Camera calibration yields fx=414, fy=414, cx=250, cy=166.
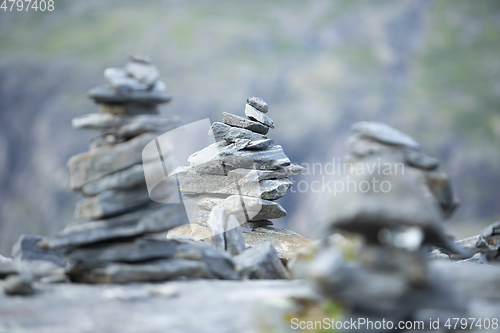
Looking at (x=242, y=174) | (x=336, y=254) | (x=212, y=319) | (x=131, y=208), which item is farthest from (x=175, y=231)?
(x=336, y=254)

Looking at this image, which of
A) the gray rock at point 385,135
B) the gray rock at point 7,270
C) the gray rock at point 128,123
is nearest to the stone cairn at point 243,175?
the gray rock at point 128,123

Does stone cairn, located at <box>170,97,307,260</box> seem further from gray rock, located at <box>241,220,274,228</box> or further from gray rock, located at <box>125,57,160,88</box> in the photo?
gray rock, located at <box>125,57,160,88</box>

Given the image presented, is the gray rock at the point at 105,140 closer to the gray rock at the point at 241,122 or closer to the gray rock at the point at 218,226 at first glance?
the gray rock at the point at 218,226

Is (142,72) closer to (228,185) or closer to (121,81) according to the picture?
(121,81)

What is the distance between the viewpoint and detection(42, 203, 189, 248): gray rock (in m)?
7.17

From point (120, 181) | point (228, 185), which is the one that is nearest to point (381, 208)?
point (120, 181)

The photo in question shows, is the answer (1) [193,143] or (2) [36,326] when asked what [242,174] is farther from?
(2) [36,326]

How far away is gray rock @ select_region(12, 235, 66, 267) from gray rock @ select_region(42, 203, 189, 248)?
1.43 meters

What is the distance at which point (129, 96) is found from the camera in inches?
298

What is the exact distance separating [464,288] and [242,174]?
7212mm

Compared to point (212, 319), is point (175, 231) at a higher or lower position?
higher

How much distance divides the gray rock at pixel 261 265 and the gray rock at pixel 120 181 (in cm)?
265

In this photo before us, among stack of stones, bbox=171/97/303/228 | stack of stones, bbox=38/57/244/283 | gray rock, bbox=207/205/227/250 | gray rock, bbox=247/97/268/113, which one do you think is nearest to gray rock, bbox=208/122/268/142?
stack of stones, bbox=171/97/303/228

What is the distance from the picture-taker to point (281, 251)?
11586 mm
